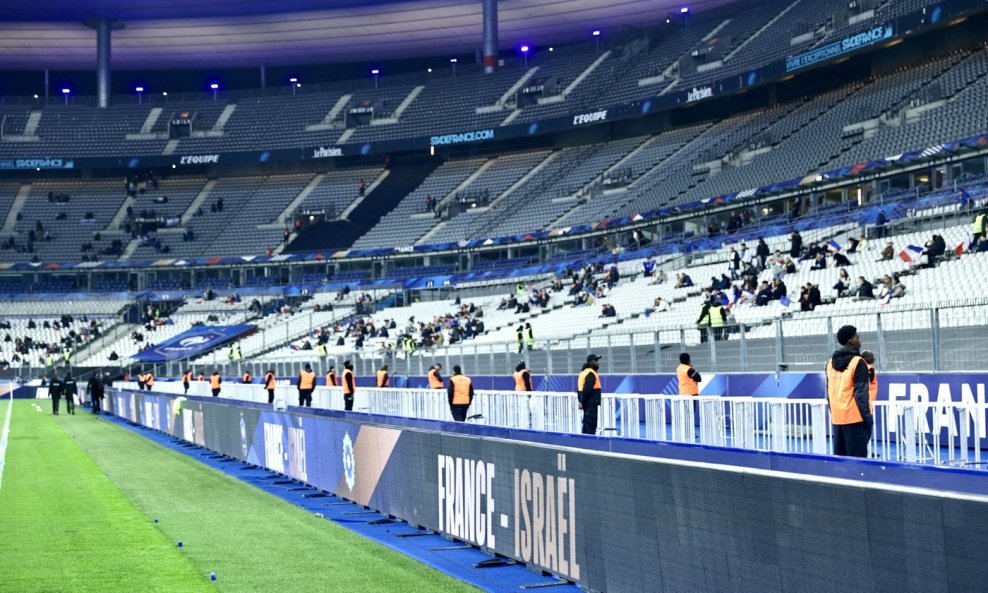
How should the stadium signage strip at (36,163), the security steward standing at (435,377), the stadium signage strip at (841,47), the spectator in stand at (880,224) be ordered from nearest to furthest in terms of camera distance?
the security steward standing at (435,377)
the spectator in stand at (880,224)
the stadium signage strip at (841,47)
the stadium signage strip at (36,163)

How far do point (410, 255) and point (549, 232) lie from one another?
38.7ft

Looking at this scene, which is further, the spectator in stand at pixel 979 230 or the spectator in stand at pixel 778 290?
the spectator in stand at pixel 778 290

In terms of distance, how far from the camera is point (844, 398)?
1005 cm

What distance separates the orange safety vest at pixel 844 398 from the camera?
1003 centimetres

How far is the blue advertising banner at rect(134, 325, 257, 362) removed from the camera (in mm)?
65938

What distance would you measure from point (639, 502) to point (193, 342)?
61777mm

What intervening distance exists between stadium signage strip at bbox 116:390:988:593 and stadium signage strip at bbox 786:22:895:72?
41141 mm

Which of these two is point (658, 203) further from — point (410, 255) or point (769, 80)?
point (410, 255)

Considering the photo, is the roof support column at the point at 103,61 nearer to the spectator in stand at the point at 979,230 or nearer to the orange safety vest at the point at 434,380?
the orange safety vest at the point at 434,380

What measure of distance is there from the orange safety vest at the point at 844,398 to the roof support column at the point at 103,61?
79.2m

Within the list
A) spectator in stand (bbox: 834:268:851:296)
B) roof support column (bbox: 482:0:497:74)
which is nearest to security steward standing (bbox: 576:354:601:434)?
spectator in stand (bbox: 834:268:851:296)

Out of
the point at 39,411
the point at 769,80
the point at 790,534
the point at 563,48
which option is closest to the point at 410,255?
the point at 563,48

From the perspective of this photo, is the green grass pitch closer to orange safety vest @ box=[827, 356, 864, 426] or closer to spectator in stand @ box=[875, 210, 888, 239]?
orange safety vest @ box=[827, 356, 864, 426]

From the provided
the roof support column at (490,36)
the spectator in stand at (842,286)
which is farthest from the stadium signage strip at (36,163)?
the spectator in stand at (842,286)
